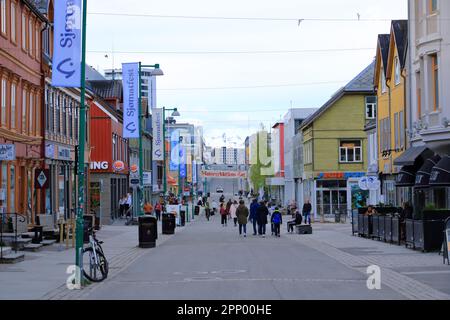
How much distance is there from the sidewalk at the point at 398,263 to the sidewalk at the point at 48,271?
6.34 metres

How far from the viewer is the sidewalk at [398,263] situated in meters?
15.9

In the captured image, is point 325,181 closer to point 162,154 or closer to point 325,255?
point 162,154

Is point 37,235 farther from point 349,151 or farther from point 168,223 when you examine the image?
point 349,151

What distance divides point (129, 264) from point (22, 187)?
1126cm

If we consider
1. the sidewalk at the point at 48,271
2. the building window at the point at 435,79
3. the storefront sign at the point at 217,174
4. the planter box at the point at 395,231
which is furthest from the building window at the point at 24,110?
the storefront sign at the point at 217,174

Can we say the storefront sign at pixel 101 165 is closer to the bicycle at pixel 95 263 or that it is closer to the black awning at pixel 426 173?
the black awning at pixel 426 173

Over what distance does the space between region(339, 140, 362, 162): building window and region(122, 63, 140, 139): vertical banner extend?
30627 millimetres

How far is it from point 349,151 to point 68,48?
168 ft

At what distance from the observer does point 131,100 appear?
4169cm

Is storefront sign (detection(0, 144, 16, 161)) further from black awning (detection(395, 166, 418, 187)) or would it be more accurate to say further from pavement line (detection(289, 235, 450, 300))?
black awning (detection(395, 166, 418, 187))

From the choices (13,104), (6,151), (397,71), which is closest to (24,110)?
(13,104)

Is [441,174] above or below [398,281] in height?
above

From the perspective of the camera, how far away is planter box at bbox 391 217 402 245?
2859cm

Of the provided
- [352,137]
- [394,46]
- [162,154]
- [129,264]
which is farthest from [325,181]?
[129,264]
